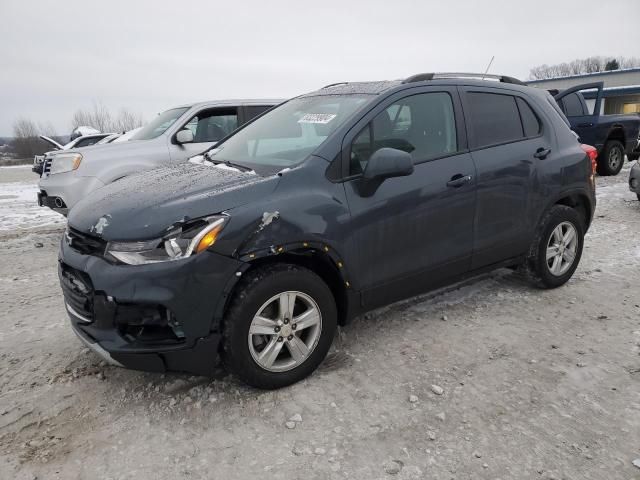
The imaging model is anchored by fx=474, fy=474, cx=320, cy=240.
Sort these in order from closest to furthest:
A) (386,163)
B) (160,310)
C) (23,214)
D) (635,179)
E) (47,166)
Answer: (160,310)
(386,163)
(47,166)
(635,179)
(23,214)

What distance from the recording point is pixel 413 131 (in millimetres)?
3303

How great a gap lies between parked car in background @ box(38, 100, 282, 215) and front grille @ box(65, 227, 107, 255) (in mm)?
3310

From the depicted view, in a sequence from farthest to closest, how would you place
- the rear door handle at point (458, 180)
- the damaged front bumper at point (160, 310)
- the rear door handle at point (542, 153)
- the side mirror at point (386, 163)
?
the rear door handle at point (542, 153) < the rear door handle at point (458, 180) < the side mirror at point (386, 163) < the damaged front bumper at point (160, 310)

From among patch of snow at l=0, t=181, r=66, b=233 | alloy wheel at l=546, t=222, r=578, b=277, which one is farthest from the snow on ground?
alloy wheel at l=546, t=222, r=578, b=277

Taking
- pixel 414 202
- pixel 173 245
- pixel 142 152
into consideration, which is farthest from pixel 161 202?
pixel 142 152

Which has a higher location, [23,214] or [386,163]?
[386,163]

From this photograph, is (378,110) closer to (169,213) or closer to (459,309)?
(169,213)

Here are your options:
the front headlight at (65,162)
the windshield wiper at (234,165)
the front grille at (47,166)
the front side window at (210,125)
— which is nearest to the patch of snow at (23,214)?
the front grille at (47,166)

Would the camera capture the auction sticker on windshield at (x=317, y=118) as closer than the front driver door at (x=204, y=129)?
Yes

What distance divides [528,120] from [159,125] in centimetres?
515

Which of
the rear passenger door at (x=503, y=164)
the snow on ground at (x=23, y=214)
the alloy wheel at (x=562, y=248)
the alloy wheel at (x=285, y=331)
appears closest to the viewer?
the alloy wheel at (x=285, y=331)

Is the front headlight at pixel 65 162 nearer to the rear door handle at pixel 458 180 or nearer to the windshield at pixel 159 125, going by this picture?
the windshield at pixel 159 125

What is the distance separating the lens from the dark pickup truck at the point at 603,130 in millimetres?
10680

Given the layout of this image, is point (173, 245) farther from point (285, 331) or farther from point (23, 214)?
point (23, 214)
